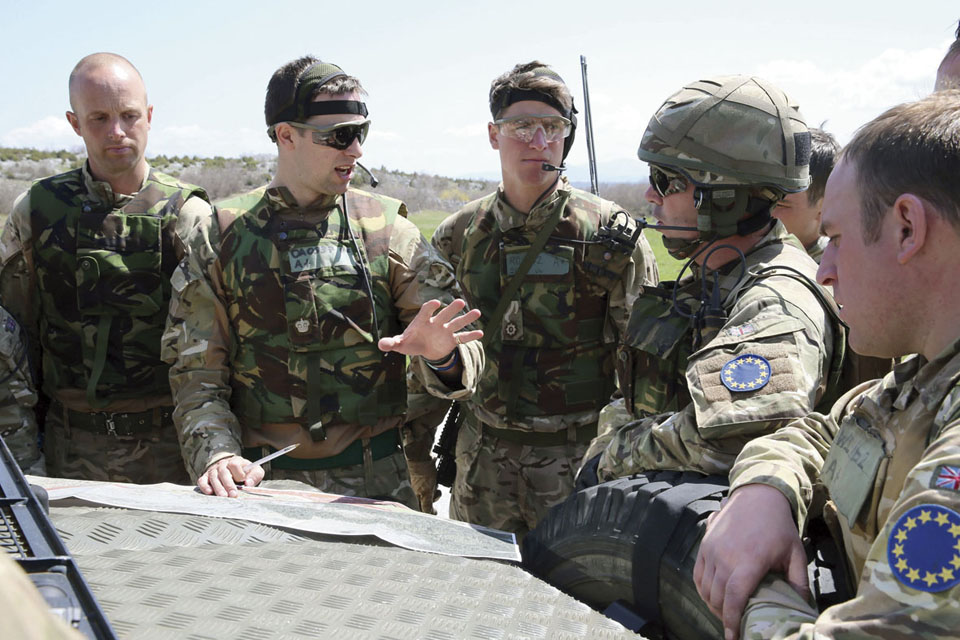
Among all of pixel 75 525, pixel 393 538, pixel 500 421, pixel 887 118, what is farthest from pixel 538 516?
pixel 887 118

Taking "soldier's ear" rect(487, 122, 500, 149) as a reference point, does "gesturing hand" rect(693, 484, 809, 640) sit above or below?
below

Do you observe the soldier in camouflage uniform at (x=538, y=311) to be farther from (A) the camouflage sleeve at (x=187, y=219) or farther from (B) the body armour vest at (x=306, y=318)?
(A) the camouflage sleeve at (x=187, y=219)

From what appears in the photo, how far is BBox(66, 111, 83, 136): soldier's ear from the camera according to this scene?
398cm

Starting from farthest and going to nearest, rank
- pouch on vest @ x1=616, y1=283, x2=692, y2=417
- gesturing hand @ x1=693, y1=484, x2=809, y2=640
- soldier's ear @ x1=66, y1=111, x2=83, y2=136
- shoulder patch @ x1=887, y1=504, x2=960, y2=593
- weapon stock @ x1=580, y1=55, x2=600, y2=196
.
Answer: weapon stock @ x1=580, y1=55, x2=600, y2=196 < soldier's ear @ x1=66, y1=111, x2=83, y2=136 < pouch on vest @ x1=616, y1=283, x2=692, y2=417 < gesturing hand @ x1=693, y1=484, x2=809, y2=640 < shoulder patch @ x1=887, y1=504, x2=960, y2=593

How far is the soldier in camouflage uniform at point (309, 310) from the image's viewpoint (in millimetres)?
3201

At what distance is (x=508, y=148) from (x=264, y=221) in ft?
4.39

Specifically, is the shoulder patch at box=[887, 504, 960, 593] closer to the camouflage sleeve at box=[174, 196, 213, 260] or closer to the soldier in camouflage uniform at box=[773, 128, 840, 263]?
the soldier in camouflage uniform at box=[773, 128, 840, 263]

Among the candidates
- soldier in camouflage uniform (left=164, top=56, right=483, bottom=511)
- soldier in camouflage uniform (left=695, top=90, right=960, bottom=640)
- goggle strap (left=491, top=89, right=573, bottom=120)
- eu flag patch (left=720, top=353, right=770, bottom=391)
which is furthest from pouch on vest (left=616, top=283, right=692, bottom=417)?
goggle strap (left=491, top=89, right=573, bottom=120)

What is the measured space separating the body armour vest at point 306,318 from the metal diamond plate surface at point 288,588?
1296 millimetres

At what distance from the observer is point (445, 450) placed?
418 centimetres

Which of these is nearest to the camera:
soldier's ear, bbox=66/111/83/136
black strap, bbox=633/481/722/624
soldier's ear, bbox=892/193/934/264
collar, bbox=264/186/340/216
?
soldier's ear, bbox=892/193/934/264

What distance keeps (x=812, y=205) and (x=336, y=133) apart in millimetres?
2123

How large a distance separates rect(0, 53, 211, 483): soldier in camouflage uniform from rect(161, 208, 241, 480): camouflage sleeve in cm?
63

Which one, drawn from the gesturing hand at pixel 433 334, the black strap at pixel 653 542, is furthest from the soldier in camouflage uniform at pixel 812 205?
the black strap at pixel 653 542
